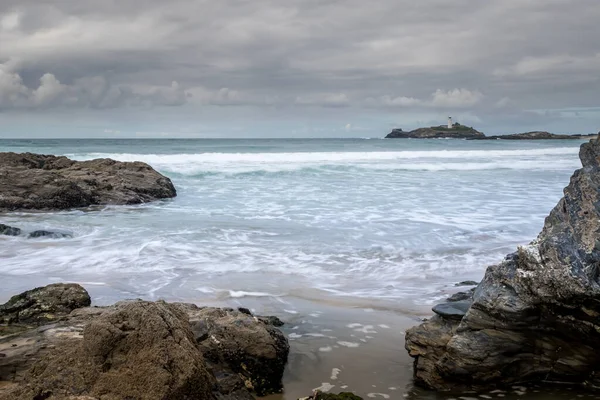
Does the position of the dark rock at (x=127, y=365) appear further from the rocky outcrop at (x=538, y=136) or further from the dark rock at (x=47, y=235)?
the rocky outcrop at (x=538, y=136)

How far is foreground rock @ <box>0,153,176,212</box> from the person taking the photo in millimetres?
14625

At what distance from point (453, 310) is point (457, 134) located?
4432 inches

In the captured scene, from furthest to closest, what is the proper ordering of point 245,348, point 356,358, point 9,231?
point 9,231
point 356,358
point 245,348

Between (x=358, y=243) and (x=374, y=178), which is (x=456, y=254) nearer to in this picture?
(x=358, y=243)

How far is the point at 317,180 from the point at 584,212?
20231 millimetres

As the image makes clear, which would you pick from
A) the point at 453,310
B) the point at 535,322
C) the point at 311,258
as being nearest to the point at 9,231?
the point at 311,258

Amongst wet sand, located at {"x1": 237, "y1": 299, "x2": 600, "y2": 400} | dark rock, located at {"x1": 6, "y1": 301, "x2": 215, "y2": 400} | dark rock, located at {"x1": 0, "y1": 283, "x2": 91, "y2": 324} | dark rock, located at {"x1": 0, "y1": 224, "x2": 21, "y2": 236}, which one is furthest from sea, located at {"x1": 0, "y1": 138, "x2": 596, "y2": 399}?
dark rock, located at {"x1": 6, "y1": 301, "x2": 215, "y2": 400}

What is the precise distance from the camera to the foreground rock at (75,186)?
14.6 meters

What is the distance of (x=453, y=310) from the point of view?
15.6 ft

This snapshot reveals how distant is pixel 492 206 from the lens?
14.3 metres

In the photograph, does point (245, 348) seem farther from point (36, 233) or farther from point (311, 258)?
point (36, 233)

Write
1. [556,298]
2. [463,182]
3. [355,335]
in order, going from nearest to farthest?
[556,298] < [355,335] < [463,182]

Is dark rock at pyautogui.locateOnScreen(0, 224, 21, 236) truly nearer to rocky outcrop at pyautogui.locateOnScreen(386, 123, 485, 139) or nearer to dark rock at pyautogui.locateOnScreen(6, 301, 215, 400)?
dark rock at pyautogui.locateOnScreen(6, 301, 215, 400)

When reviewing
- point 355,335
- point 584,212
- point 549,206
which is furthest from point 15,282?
point 549,206
